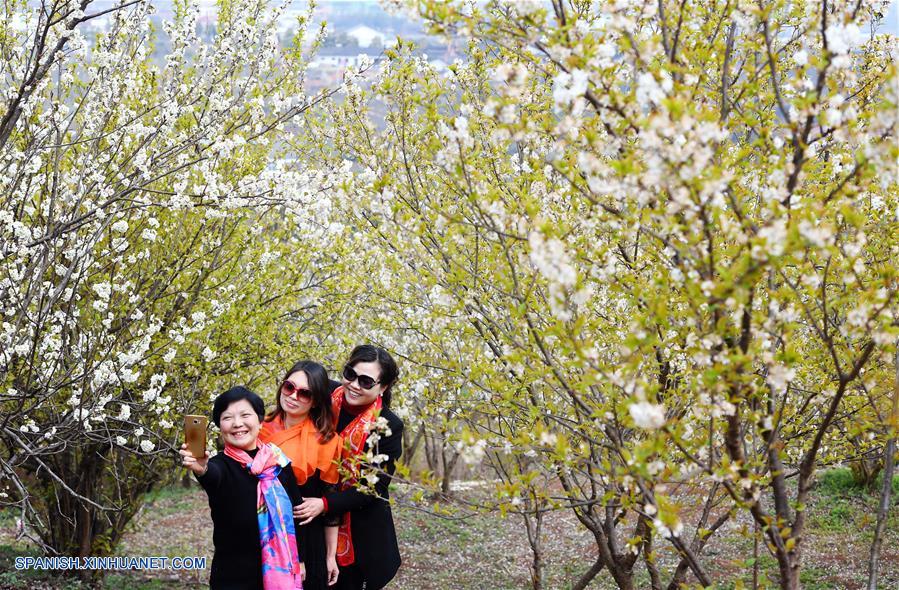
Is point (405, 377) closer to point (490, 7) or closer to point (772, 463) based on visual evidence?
point (490, 7)

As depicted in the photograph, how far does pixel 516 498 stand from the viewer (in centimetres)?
261

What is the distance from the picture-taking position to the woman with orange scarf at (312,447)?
11.9ft

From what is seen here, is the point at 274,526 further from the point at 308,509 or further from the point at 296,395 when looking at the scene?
the point at 296,395

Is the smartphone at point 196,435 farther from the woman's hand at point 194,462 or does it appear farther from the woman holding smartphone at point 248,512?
the woman holding smartphone at point 248,512

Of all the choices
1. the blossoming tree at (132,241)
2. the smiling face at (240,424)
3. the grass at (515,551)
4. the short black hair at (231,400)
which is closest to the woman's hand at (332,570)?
the smiling face at (240,424)

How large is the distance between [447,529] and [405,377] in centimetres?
711

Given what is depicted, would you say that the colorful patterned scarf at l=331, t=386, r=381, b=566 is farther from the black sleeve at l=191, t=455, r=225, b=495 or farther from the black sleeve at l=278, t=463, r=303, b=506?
the black sleeve at l=191, t=455, r=225, b=495

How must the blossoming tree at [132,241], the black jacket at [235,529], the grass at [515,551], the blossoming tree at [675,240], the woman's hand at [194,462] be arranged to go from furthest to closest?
the grass at [515,551]
the blossoming tree at [132,241]
the black jacket at [235,529]
the woman's hand at [194,462]
the blossoming tree at [675,240]

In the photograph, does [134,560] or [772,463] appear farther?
[134,560]

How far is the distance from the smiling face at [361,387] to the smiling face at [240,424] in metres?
0.42

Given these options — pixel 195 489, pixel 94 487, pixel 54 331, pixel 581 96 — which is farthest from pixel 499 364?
pixel 195 489

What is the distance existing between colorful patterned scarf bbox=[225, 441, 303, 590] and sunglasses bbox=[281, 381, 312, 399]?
27cm

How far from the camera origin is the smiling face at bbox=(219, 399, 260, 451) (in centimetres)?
351

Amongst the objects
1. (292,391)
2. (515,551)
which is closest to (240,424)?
(292,391)
